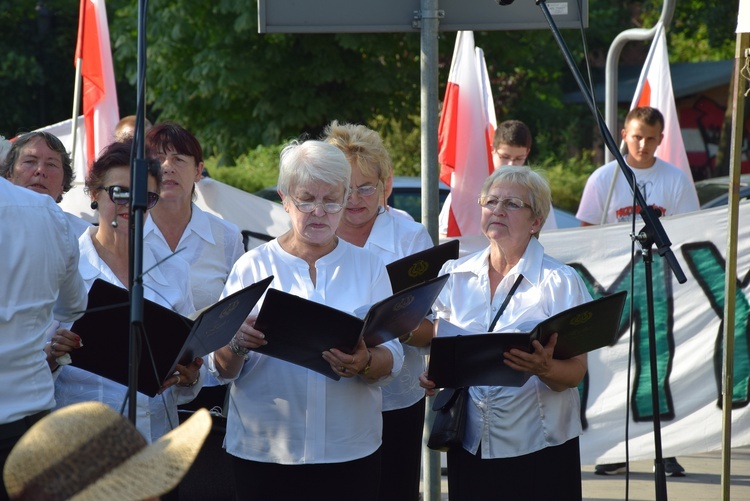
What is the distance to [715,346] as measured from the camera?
20.4ft

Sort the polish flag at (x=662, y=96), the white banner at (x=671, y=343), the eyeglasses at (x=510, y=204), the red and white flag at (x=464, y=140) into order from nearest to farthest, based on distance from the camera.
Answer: the eyeglasses at (x=510, y=204) → the white banner at (x=671, y=343) → the red and white flag at (x=464, y=140) → the polish flag at (x=662, y=96)

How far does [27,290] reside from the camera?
317cm

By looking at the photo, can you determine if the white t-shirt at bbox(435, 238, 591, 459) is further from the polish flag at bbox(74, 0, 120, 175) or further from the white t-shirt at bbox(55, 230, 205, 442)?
the polish flag at bbox(74, 0, 120, 175)

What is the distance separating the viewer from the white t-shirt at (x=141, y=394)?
3.79 meters

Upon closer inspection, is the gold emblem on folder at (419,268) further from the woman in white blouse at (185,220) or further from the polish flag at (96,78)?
the polish flag at (96,78)

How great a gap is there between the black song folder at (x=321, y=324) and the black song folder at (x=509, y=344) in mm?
206

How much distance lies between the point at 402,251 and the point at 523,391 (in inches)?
A: 39.4

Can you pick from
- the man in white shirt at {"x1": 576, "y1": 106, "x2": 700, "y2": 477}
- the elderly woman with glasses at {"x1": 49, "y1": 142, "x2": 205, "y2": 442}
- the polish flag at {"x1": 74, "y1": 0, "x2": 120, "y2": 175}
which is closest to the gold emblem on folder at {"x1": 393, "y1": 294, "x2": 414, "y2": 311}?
the elderly woman with glasses at {"x1": 49, "y1": 142, "x2": 205, "y2": 442}

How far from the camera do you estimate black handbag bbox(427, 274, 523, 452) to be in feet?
12.8

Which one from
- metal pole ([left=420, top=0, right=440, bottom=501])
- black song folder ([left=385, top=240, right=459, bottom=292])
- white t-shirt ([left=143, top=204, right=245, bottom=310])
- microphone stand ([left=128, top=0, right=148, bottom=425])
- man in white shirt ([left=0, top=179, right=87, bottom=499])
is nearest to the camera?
microphone stand ([left=128, top=0, right=148, bottom=425])

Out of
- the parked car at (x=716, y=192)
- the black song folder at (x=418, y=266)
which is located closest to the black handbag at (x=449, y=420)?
the black song folder at (x=418, y=266)

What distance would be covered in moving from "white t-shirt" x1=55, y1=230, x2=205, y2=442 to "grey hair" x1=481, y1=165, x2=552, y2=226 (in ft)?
4.19

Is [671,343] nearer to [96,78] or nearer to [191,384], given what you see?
[191,384]

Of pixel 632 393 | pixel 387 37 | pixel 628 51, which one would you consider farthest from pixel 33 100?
pixel 632 393
